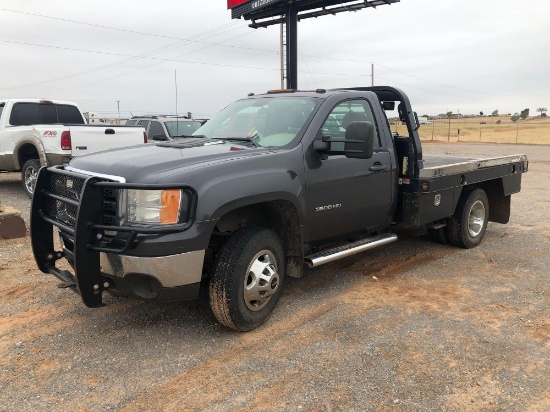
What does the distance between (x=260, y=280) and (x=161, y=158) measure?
Answer: 1239mm

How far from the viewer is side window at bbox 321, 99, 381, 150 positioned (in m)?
4.66

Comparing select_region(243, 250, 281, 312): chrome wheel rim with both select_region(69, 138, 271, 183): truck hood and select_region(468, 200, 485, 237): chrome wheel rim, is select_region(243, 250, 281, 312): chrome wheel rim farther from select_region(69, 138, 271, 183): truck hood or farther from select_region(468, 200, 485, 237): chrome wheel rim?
select_region(468, 200, 485, 237): chrome wheel rim

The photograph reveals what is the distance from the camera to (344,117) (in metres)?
4.93

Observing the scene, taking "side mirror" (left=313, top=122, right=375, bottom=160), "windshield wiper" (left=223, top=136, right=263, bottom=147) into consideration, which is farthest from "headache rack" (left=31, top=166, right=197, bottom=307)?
"side mirror" (left=313, top=122, right=375, bottom=160)

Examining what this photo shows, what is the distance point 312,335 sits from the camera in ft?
13.0

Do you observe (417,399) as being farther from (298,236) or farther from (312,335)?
(298,236)

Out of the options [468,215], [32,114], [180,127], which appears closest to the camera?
[468,215]

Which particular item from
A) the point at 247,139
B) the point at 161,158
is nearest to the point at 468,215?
the point at 247,139

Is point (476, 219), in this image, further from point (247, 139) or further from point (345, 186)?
point (247, 139)

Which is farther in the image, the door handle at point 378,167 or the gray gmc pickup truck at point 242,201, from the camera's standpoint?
the door handle at point 378,167

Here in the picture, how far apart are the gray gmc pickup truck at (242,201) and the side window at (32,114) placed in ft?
23.6

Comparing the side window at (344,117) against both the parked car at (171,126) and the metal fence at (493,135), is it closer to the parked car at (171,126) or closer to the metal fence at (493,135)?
the parked car at (171,126)

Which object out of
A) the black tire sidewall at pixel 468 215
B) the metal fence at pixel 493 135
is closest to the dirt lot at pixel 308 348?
the black tire sidewall at pixel 468 215

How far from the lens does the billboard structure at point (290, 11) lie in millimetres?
26000
